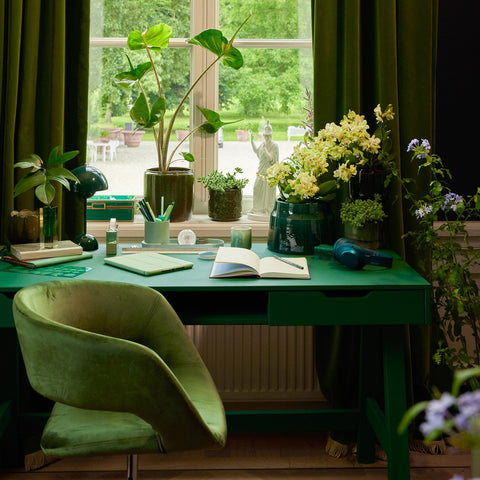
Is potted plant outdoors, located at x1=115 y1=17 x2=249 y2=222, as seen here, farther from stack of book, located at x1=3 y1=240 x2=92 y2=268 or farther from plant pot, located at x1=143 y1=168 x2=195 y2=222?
stack of book, located at x1=3 y1=240 x2=92 y2=268

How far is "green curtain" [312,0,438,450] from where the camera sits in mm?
2555

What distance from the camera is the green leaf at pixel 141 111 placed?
2658 mm

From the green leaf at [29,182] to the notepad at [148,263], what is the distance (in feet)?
1.11

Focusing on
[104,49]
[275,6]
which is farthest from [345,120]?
[104,49]

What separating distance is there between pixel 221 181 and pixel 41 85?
77 centimetres

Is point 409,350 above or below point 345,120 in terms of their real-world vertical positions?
below

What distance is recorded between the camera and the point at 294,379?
283cm

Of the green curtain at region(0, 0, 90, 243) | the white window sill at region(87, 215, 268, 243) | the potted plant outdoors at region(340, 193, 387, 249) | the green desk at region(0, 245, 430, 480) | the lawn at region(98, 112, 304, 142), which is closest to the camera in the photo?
the green desk at region(0, 245, 430, 480)

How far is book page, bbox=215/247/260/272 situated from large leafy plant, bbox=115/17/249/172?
0.59 metres

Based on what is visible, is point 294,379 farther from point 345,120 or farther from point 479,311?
point 345,120

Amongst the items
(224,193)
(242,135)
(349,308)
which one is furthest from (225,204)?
(349,308)

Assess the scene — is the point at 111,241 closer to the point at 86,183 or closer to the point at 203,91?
the point at 86,183

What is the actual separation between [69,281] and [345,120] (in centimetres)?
108

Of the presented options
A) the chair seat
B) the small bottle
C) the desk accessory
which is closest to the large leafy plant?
the small bottle
